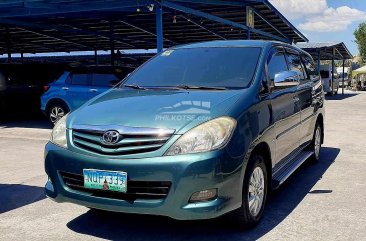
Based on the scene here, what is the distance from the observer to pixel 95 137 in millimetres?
3316

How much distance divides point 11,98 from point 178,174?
10.2m

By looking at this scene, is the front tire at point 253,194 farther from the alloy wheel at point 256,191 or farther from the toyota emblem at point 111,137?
the toyota emblem at point 111,137

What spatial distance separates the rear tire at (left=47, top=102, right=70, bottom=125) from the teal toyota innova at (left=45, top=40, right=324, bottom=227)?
21.9 ft

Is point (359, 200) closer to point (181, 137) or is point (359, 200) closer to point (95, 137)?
point (181, 137)

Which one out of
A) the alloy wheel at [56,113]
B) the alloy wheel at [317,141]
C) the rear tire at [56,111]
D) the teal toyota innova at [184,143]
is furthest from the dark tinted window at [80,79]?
the teal toyota innova at [184,143]

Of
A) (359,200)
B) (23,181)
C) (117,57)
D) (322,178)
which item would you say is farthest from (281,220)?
(117,57)

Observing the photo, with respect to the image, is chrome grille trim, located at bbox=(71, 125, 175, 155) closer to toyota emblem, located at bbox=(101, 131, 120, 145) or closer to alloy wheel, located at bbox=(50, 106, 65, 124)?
toyota emblem, located at bbox=(101, 131, 120, 145)

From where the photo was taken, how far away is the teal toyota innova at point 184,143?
309 cm

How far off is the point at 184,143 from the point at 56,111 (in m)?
8.31

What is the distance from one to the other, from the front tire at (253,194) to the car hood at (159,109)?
0.58 meters

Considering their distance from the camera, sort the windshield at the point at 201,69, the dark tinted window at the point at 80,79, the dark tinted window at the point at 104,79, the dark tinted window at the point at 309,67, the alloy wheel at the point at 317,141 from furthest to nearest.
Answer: the dark tinted window at the point at 80,79 < the dark tinted window at the point at 104,79 < the alloy wheel at the point at 317,141 < the dark tinted window at the point at 309,67 < the windshield at the point at 201,69

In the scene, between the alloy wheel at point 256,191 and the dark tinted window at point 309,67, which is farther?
the dark tinted window at point 309,67

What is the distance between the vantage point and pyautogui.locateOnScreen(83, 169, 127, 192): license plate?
124 inches

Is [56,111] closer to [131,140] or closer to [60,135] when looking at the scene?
[60,135]
